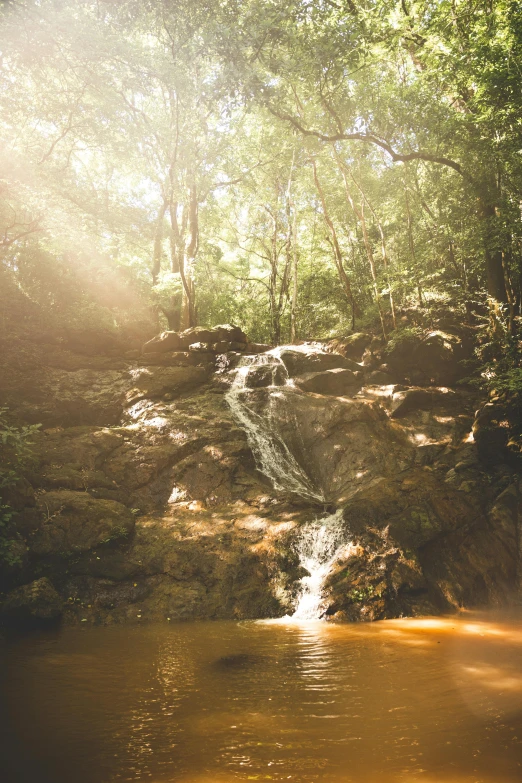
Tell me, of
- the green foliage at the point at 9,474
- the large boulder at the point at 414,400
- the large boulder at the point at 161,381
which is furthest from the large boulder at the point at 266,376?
the green foliage at the point at 9,474

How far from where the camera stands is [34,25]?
1070 cm

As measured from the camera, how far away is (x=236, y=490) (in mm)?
10180

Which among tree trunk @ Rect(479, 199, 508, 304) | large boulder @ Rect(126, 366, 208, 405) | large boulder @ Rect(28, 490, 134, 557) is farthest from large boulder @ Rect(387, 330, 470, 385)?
large boulder @ Rect(28, 490, 134, 557)

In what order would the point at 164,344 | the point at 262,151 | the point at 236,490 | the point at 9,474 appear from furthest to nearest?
the point at 262,151
the point at 164,344
the point at 236,490
the point at 9,474

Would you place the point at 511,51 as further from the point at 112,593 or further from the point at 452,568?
the point at 112,593

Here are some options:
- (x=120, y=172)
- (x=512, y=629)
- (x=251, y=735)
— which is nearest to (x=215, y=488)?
(x=512, y=629)

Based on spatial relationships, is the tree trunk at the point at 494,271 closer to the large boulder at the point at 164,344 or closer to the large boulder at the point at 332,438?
the large boulder at the point at 332,438

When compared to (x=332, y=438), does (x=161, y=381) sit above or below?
above

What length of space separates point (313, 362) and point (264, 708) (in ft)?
41.2

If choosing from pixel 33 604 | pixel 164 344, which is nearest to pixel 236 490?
pixel 33 604

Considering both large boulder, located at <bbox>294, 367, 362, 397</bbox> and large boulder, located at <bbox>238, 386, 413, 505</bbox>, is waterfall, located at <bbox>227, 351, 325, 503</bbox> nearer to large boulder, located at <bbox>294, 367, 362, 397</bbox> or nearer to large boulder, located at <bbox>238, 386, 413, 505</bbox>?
large boulder, located at <bbox>238, 386, 413, 505</bbox>

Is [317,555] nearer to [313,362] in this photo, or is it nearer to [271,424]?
[271,424]

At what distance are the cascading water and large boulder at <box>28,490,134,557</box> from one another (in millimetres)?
3319

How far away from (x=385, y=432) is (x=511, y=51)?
9181 mm
